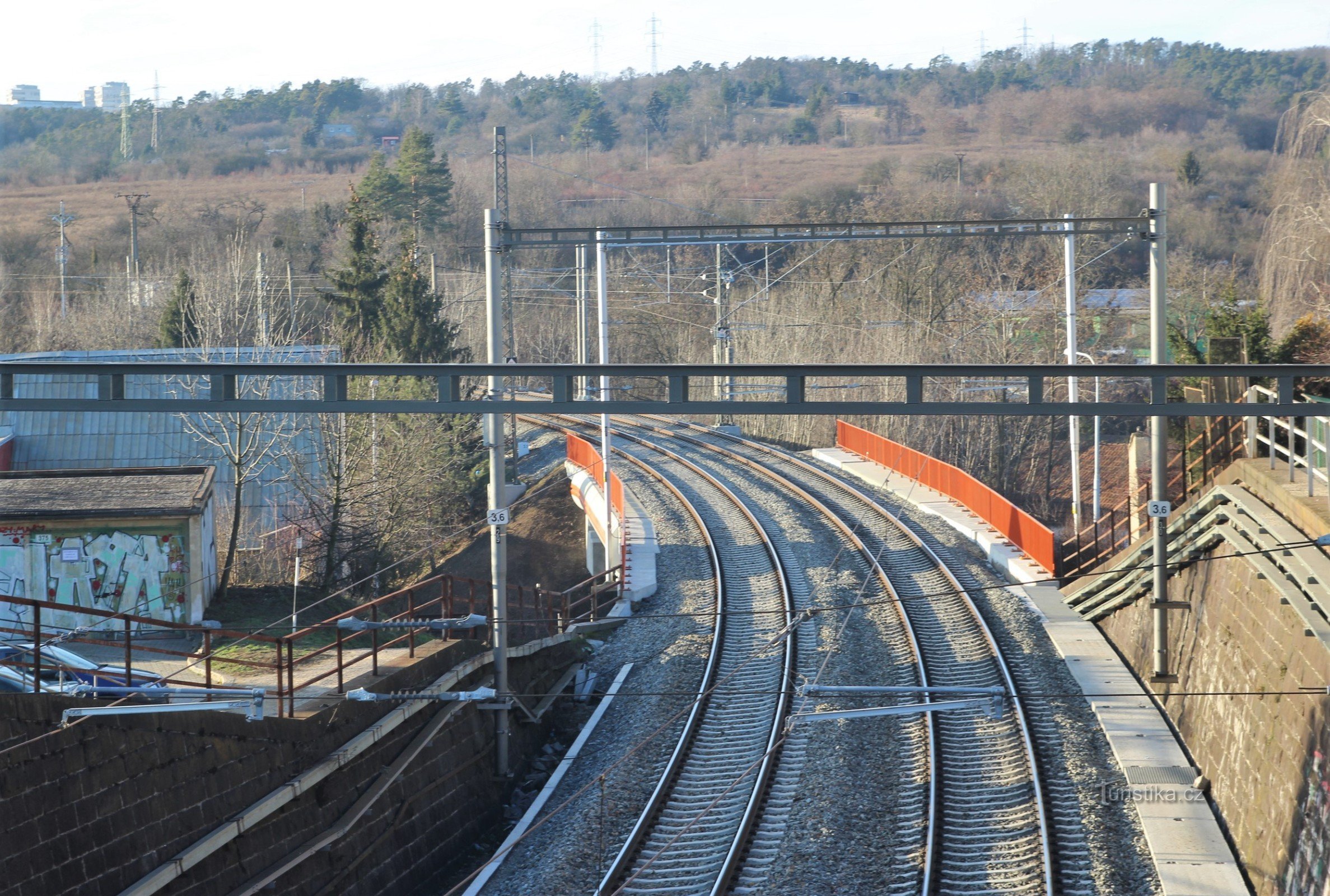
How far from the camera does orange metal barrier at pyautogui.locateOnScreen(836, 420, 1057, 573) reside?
730 inches

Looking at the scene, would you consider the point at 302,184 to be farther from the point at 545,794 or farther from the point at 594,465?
the point at 545,794

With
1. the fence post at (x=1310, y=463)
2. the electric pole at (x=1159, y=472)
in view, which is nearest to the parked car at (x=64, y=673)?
the electric pole at (x=1159, y=472)

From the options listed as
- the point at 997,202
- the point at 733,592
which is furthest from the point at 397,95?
the point at 733,592

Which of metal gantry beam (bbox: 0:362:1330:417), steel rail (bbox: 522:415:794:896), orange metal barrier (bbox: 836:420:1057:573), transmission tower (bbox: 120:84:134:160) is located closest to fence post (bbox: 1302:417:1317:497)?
metal gantry beam (bbox: 0:362:1330:417)

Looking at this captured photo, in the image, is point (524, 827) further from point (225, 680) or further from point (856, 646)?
point (856, 646)

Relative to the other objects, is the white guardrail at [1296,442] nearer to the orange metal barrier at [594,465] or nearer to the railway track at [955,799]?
the railway track at [955,799]

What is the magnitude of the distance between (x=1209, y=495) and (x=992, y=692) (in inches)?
253

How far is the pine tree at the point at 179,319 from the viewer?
120 ft

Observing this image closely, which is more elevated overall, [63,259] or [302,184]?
[302,184]

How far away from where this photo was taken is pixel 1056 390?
37.2 metres

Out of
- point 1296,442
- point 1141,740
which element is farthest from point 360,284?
point 1141,740

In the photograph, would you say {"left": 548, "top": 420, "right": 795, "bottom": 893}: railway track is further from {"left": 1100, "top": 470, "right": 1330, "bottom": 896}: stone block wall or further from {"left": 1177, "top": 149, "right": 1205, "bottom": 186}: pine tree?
{"left": 1177, "top": 149, "right": 1205, "bottom": 186}: pine tree

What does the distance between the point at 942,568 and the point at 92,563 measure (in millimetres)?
12075

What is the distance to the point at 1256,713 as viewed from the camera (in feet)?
36.7
